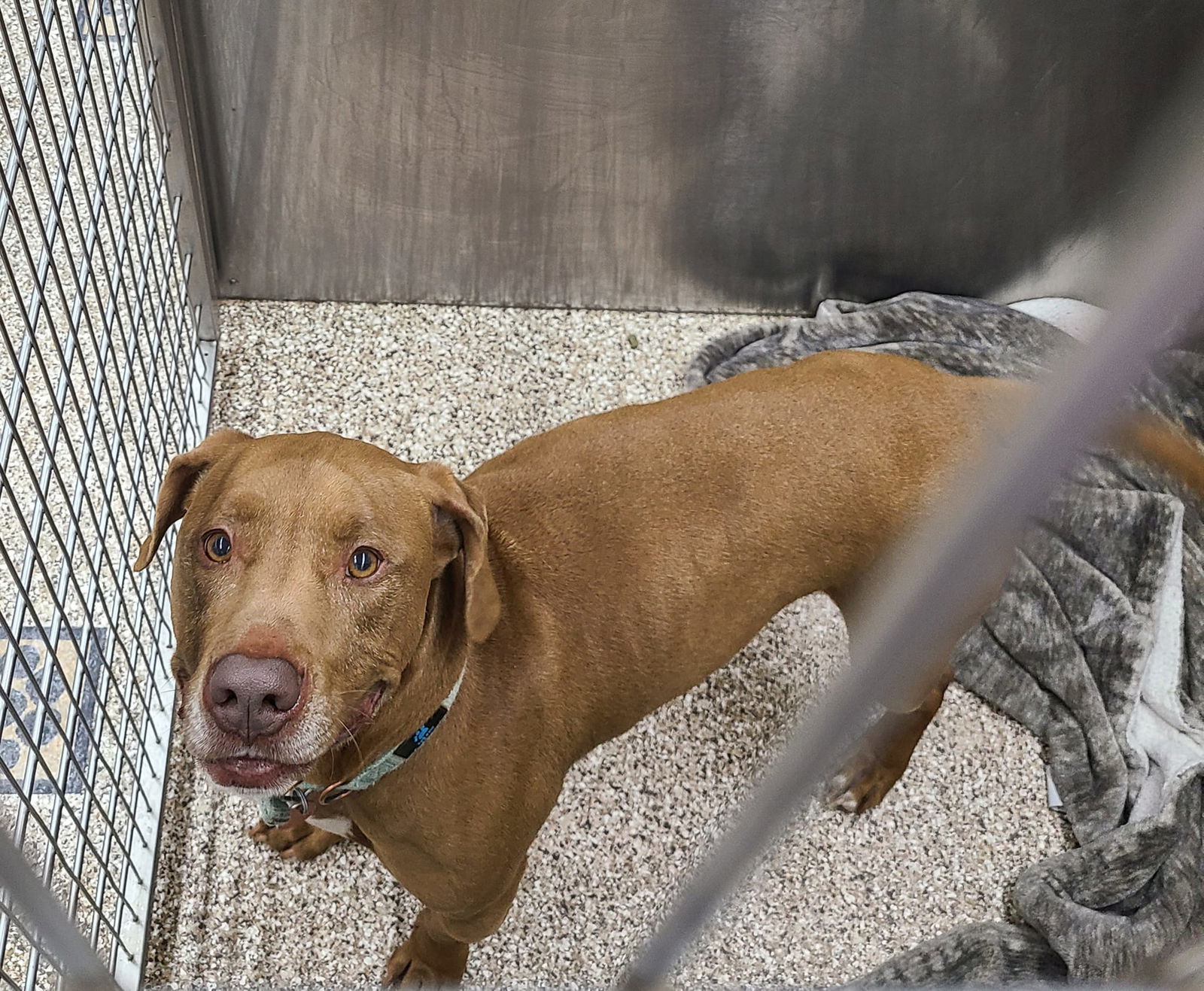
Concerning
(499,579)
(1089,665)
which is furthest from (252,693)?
(1089,665)

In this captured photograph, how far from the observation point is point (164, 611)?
87.5 inches

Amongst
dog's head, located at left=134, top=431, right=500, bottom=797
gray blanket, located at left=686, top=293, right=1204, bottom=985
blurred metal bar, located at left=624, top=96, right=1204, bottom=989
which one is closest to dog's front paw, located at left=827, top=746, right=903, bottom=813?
gray blanket, located at left=686, top=293, right=1204, bottom=985

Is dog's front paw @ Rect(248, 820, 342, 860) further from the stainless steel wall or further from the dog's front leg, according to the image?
the stainless steel wall

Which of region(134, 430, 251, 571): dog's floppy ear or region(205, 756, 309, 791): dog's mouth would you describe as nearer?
region(205, 756, 309, 791): dog's mouth

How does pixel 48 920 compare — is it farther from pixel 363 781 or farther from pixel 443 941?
pixel 443 941

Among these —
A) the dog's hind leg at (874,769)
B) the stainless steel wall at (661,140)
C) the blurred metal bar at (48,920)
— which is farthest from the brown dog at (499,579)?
the stainless steel wall at (661,140)

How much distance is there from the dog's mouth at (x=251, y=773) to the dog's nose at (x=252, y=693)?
6 centimetres

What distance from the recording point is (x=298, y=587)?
1289 millimetres

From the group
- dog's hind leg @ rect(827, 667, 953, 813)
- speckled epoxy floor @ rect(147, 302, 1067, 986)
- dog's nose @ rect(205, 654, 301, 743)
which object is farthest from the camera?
dog's hind leg @ rect(827, 667, 953, 813)

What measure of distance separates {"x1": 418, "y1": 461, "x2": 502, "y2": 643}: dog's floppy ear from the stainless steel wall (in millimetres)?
1263

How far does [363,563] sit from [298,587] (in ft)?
0.29

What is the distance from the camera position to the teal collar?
4.96ft

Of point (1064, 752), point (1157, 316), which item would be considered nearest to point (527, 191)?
point (1064, 752)

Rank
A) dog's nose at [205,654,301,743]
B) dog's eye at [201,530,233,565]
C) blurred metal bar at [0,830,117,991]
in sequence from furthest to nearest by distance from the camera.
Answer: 1. dog's eye at [201,530,233,565]
2. dog's nose at [205,654,301,743]
3. blurred metal bar at [0,830,117,991]
